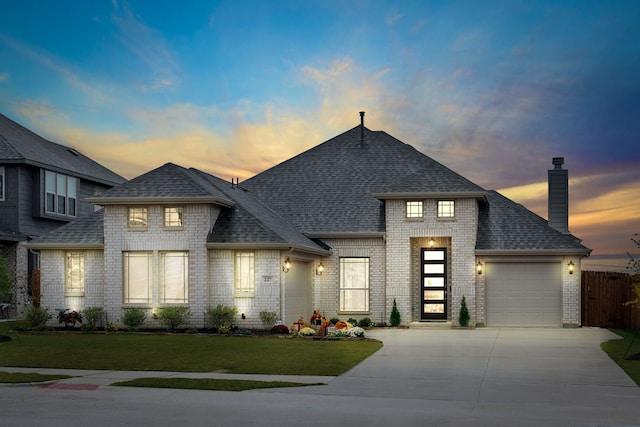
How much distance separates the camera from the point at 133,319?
26188 mm

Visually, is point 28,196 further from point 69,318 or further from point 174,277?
point 174,277

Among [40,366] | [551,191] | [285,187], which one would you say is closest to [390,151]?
[285,187]

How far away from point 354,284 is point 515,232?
21.0ft

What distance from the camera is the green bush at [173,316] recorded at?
2600cm

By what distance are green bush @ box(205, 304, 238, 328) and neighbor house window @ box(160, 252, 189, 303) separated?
115cm

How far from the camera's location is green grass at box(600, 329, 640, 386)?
55.0 ft

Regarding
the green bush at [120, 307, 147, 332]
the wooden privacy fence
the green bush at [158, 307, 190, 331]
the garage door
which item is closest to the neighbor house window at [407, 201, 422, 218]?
the garage door

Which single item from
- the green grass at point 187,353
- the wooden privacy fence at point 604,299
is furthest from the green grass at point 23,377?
the wooden privacy fence at point 604,299

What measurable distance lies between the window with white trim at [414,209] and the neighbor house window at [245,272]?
6.46m

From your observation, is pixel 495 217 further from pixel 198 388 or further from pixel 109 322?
pixel 198 388

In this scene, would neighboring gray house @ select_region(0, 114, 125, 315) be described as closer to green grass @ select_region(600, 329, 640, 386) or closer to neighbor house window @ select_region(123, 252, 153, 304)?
neighbor house window @ select_region(123, 252, 153, 304)

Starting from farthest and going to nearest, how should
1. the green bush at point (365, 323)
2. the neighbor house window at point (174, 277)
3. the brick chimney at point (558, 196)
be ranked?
the brick chimney at point (558, 196) → the green bush at point (365, 323) → the neighbor house window at point (174, 277)

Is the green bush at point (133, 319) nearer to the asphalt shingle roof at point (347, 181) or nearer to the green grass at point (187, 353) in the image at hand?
the green grass at point (187, 353)

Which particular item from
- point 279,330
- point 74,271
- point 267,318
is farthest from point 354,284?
point 74,271
